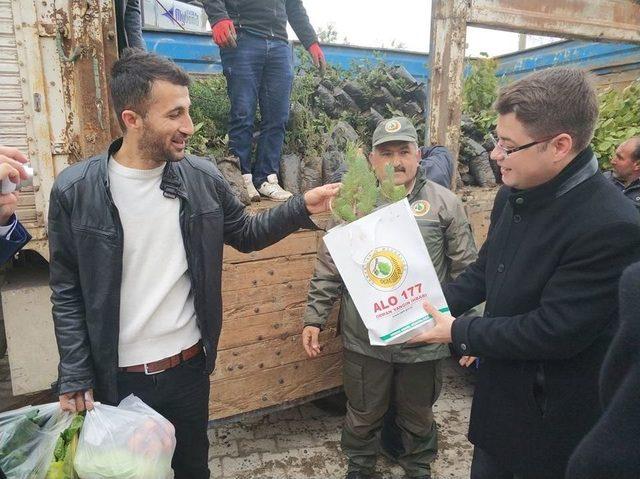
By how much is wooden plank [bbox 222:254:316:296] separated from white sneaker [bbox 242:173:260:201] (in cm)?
62

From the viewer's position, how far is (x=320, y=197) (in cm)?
189

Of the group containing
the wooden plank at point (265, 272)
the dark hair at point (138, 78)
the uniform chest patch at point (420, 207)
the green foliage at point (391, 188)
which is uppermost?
the dark hair at point (138, 78)

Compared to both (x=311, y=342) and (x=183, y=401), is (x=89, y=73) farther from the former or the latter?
(x=311, y=342)

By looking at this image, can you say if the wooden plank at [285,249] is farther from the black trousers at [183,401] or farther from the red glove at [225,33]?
the red glove at [225,33]

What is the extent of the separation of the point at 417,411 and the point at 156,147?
2.06 metres

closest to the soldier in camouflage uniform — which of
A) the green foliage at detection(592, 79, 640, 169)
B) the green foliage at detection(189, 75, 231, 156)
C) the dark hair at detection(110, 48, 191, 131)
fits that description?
the dark hair at detection(110, 48, 191, 131)

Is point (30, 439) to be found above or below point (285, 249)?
below

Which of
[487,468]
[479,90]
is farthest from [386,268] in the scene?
[479,90]

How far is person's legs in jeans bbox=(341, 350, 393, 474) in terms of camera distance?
257 cm

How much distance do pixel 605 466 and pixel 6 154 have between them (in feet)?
5.29

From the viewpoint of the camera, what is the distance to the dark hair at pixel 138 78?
169 cm

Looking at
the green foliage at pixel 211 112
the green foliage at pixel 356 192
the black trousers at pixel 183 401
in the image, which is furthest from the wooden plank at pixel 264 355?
the green foliage at pixel 211 112

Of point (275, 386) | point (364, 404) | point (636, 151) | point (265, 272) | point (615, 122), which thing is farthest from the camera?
point (615, 122)

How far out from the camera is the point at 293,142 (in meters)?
3.92
